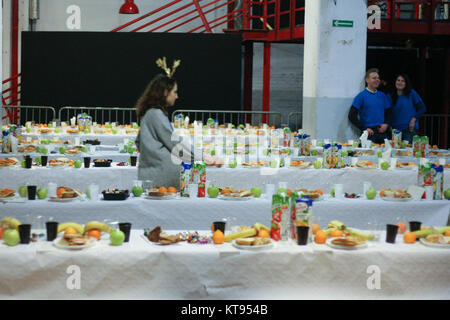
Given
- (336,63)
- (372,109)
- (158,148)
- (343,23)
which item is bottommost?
(158,148)

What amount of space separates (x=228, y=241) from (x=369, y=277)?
2.28 feet

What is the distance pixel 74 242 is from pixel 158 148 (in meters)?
1.91

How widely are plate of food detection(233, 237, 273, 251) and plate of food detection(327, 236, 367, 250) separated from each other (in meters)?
0.30

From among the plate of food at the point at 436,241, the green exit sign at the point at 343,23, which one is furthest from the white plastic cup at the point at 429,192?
the green exit sign at the point at 343,23

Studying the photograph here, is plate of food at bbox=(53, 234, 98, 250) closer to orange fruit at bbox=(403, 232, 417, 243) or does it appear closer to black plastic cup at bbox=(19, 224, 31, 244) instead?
black plastic cup at bbox=(19, 224, 31, 244)

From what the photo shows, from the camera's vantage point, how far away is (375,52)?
1473 cm

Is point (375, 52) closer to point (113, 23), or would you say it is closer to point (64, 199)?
point (113, 23)

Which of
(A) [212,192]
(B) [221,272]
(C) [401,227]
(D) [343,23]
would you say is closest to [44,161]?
(A) [212,192]

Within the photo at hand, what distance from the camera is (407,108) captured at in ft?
28.3

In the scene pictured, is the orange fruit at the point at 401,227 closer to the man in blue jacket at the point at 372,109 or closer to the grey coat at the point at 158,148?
the grey coat at the point at 158,148

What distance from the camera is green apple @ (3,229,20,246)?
9.77 ft

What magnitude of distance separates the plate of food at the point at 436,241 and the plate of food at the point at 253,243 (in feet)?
2.50

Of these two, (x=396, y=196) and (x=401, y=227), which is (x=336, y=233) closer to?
(x=401, y=227)
